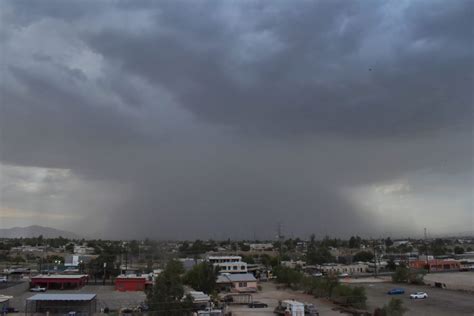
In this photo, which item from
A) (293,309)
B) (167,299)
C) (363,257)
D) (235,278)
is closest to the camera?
(167,299)

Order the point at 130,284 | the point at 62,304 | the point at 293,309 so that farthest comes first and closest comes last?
the point at 130,284, the point at 62,304, the point at 293,309

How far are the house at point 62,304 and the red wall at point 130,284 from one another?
536 inches

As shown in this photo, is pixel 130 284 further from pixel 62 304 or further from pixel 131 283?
pixel 62 304

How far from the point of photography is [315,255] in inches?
3206

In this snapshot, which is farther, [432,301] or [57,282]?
[57,282]

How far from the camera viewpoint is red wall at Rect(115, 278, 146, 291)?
44.3 metres

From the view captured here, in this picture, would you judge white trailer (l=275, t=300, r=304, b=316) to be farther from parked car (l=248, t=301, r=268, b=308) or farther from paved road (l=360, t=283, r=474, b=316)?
paved road (l=360, t=283, r=474, b=316)

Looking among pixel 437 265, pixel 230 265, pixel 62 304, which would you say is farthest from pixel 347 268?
pixel 62 304

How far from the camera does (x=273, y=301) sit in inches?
1547

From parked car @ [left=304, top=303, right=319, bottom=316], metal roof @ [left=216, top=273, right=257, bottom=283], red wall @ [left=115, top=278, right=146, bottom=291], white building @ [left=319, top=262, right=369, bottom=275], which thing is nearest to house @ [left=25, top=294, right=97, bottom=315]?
red wall @ [left=115, top=278, right=146, bottom=291]

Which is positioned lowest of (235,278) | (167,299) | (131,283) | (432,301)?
(432,301)

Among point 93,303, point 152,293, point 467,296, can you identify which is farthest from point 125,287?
point 467,296

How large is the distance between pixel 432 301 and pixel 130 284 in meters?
28.3

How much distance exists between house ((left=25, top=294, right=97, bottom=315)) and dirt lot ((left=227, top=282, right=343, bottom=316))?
1006cm
